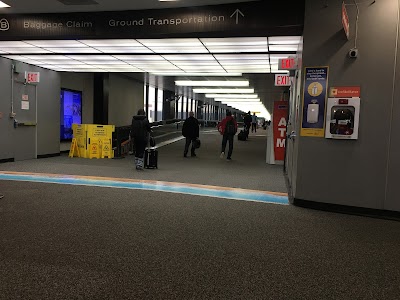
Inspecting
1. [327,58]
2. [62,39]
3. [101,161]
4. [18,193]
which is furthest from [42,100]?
[327,58]

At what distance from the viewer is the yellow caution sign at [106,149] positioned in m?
11.2

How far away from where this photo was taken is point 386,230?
173 inches

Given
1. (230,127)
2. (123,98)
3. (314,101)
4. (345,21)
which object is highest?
(345,21)

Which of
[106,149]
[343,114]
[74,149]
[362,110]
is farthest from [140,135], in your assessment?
[362,110]

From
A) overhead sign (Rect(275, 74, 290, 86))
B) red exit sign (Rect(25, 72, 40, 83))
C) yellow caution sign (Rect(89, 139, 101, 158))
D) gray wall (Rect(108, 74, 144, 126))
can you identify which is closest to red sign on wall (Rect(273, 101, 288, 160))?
overhead sign (Rect(275, 74, 290, 86))

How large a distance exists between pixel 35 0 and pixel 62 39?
3.62 ft

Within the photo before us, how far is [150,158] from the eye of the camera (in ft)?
29.5

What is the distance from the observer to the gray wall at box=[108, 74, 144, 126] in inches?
613

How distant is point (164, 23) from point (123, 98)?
34.7 ft

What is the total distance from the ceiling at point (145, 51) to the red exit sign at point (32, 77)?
1.20 ft

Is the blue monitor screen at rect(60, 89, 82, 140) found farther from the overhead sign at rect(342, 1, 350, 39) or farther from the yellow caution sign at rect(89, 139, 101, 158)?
the overhead sign at rect(342, 1, 350, 39)

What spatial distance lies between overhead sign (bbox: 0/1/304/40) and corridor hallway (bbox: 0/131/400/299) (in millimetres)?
2886

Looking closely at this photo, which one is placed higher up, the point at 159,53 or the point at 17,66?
the point at 159,53

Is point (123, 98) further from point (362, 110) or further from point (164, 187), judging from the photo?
point (362, 110)
